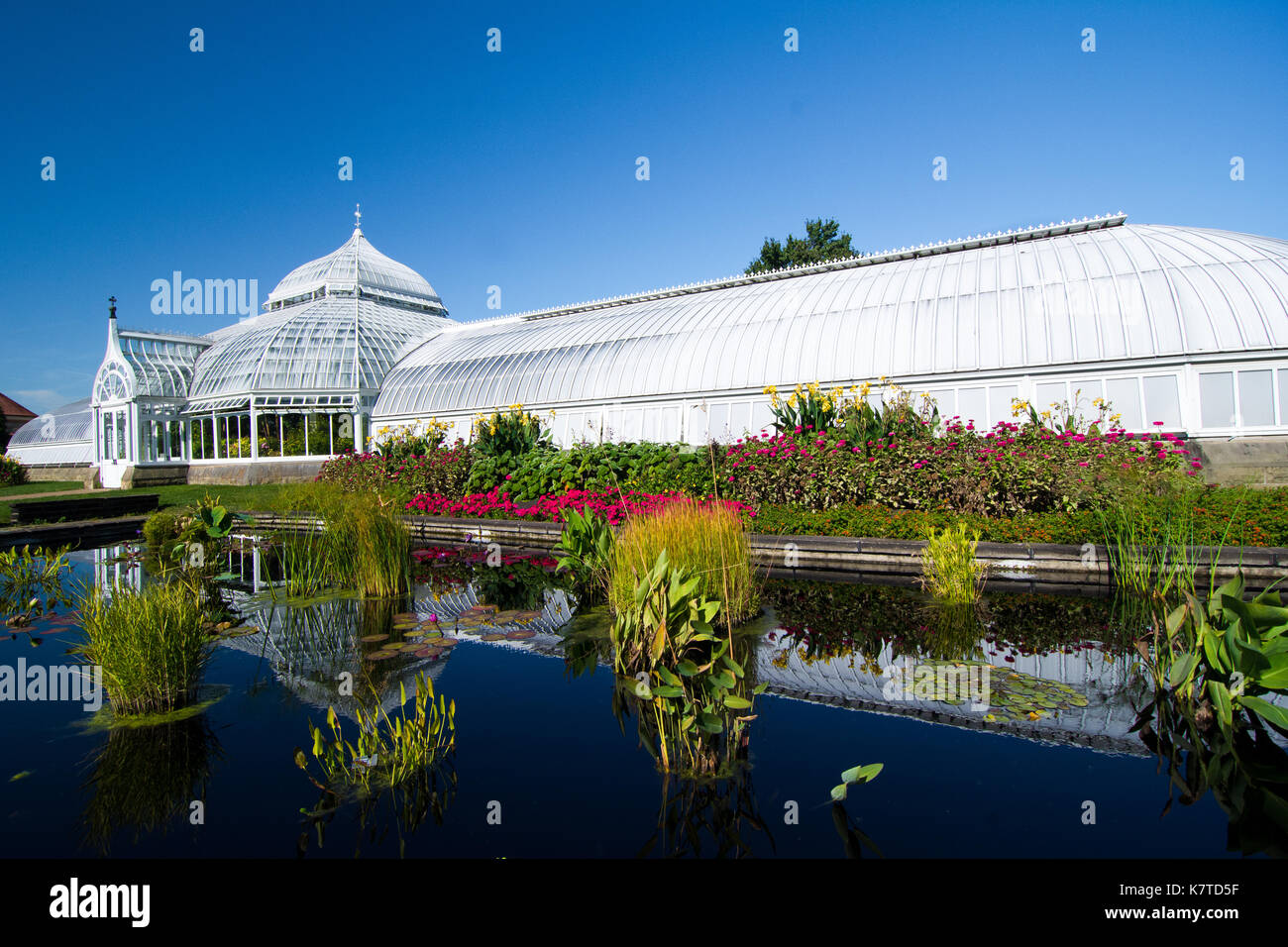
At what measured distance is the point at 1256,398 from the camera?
11.1 meters

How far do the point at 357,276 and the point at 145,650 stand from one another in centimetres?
3100

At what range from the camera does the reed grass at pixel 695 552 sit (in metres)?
5.18

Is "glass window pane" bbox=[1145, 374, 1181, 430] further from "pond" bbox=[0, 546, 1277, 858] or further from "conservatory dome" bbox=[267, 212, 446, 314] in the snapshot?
"conservatory dome" bbox=[267, 212, 446, 314]

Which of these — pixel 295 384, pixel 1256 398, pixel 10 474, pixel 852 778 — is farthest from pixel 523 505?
pixel 10 474

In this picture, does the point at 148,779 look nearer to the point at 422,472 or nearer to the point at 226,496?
the point at 422,472

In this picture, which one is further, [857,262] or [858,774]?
[857,262]

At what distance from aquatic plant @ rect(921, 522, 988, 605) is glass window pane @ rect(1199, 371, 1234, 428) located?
7792 millimetres

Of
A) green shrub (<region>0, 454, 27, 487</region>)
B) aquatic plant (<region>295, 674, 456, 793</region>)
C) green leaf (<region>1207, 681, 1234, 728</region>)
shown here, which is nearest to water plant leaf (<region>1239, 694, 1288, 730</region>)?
green leaf (<region>1207, 681, 1234, 728</region>)

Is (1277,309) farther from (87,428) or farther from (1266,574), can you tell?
(87,428)

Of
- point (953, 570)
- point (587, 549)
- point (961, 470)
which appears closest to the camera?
point (953, 570)

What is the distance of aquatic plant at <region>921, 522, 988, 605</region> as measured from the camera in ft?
20.2
